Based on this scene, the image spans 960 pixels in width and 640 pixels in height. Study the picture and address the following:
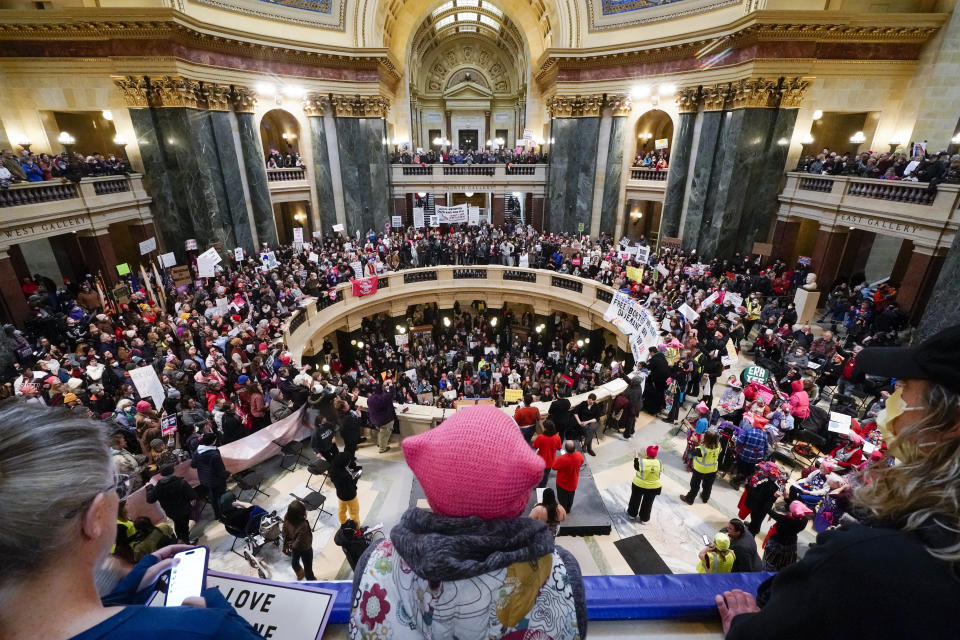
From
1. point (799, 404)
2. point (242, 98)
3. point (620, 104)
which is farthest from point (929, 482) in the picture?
A: point (620, 104)

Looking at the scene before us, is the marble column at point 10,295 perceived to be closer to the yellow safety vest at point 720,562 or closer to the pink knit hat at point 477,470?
the pink knit hat at point 477,470

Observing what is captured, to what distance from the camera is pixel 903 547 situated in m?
1.09

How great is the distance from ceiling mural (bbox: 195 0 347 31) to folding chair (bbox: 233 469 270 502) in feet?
64.4

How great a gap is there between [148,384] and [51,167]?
11.5 meters

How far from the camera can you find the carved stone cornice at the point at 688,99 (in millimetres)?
19312

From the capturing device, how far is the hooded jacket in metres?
1.32

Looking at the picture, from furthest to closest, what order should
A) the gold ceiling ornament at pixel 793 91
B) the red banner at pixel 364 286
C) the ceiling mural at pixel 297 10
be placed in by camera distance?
1. the ceiling mural at pixel 297 10
2. the red banner at pixel 364 286
3. the gold ceiling ornament at pixel 793 91

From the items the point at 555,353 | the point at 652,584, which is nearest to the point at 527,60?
the point at 555,353

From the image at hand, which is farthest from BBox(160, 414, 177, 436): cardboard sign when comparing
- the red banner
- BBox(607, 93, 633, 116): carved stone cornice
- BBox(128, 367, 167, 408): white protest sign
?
BBox(607, 93, 633, 116): carved stone cornice

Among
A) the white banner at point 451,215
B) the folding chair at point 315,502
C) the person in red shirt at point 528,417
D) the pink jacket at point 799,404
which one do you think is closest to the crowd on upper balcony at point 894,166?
the pink jacket at point 799,404

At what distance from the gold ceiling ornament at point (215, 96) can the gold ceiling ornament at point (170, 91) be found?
67 cm

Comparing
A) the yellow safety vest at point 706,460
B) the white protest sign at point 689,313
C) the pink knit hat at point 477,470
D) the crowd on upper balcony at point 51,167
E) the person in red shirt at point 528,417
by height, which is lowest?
the yellow safety vest at point 706,460

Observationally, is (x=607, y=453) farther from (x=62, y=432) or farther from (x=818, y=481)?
(x=62, y=432)

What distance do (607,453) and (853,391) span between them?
20.5 ft
